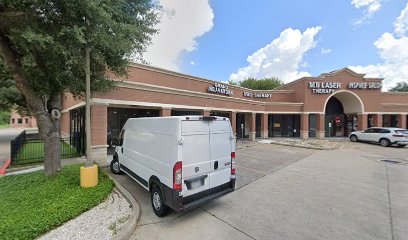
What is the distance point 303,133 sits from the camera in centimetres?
2520

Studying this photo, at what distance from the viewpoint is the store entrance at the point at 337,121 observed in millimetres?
27391

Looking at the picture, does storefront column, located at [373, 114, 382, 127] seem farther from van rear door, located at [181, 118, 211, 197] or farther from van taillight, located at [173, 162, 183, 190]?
van taillight, located at [173, 162, 183, 190]

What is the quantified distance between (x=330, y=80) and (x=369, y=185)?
22145 millimetres

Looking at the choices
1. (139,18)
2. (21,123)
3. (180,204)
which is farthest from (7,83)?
(21,123)

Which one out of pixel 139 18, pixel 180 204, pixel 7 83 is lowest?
pixel 180 204

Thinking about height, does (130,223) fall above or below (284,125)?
below

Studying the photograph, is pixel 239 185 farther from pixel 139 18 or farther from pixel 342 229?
pixel 139 18

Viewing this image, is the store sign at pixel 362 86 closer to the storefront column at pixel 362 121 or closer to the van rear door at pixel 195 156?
the storefront column at pixel 362 121

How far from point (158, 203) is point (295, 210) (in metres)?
3.74

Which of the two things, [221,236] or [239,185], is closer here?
[221,236]

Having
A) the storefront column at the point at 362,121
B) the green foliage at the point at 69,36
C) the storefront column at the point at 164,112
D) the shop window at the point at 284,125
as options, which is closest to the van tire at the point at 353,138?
the storefront column at the point at 362,121

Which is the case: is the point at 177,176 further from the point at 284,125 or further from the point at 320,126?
the point at 320,126

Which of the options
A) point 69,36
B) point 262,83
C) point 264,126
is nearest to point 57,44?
point 69,36

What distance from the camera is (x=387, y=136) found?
18.2m
